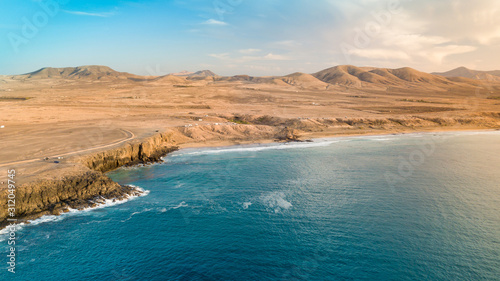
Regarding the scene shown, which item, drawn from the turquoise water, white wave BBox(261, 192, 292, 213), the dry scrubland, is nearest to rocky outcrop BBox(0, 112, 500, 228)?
the dry scrubland

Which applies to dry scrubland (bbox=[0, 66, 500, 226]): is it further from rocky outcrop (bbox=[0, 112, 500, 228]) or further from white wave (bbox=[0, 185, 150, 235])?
white wave (bbox=[0, 185, 150, 235])

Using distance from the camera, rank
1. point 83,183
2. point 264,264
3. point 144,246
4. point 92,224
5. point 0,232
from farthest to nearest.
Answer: point 83,183, point 92,224, point 0,232, point 144,246, point 264,264

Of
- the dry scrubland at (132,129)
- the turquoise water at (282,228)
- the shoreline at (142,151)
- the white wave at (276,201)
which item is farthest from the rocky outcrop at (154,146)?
the white wave at (276,201)

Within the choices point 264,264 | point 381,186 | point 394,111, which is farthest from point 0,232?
point 394,111

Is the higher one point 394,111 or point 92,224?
point 394,111

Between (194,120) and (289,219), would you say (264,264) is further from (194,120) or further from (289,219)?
(194,120)

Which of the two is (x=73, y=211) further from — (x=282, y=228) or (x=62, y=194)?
(x=282, y=228)
